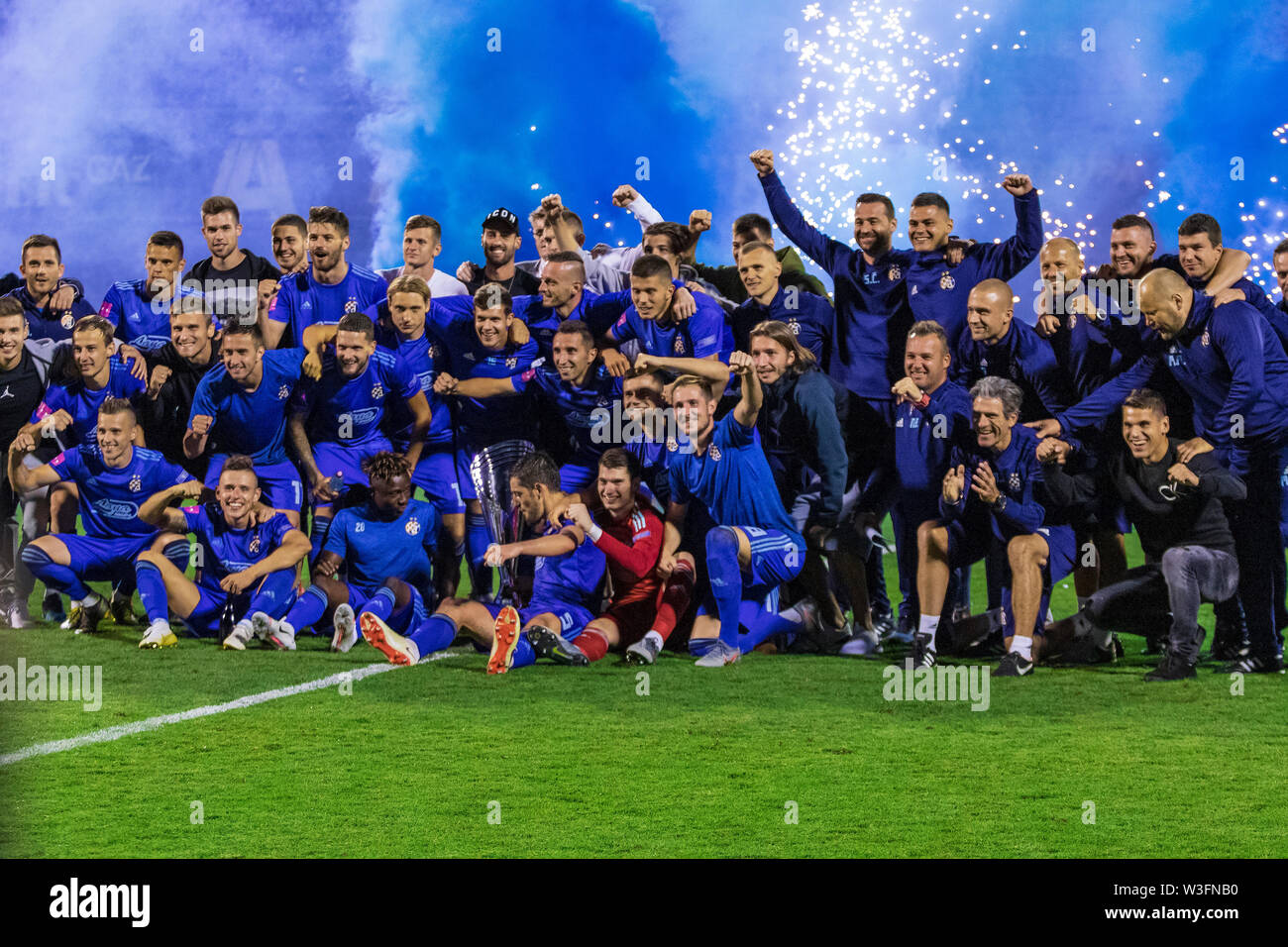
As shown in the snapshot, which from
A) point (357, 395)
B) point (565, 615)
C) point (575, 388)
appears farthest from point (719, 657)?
point (357, 395)

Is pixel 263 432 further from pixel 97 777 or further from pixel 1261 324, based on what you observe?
pixel 1261 324

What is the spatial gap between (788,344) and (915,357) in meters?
0.76

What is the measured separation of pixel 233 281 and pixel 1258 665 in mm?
6830

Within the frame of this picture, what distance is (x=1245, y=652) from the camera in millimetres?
8672

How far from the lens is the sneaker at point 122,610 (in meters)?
10.1

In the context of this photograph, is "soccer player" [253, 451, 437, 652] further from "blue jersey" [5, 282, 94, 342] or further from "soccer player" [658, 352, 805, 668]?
"blue jersey" [5, 282, 94, 342]

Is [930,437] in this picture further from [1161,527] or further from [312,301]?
[312,301]

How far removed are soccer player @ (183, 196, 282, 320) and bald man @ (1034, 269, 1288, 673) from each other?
518 centimetres

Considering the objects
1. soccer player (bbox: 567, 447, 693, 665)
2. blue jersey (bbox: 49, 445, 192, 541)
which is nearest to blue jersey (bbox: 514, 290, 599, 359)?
soccer player (bbox: 567, 447, 693, 665)

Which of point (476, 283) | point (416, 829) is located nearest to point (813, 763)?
point (416, 829)

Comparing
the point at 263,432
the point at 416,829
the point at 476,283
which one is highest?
the point at 476,283

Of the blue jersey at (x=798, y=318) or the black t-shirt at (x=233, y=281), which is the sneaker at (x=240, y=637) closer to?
the black t-shirt at (x=233, y=281)

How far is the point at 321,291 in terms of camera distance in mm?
9945

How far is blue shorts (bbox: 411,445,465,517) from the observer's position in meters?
9.75
